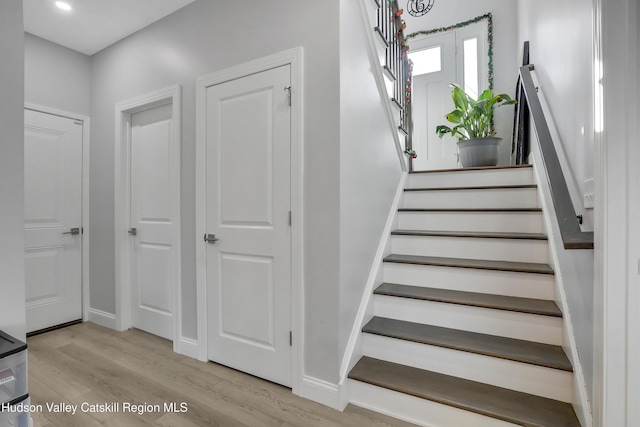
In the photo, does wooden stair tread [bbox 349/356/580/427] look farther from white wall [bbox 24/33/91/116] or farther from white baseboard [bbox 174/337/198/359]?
white wall [bbox 24/33/91/116]

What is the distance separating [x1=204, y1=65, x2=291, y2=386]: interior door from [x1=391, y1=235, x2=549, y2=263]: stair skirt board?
3.36ft

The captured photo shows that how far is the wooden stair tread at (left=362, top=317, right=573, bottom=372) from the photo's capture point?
151 centimetres

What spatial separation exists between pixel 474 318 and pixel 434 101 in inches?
131

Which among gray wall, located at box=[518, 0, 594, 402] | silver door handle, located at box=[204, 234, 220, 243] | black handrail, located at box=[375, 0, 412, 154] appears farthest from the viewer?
black handrail, located at box=[375, 0, 412, 154]

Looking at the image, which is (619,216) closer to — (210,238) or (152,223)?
(210,238)

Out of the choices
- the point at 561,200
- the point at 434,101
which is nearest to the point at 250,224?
the point at 561,200

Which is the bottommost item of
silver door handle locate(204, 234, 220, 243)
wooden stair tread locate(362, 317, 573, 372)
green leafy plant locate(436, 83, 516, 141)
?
wooden stair tread locate(362, 317, 573, 372)

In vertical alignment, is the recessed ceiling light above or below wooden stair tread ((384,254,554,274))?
above

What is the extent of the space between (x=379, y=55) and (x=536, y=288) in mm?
1869

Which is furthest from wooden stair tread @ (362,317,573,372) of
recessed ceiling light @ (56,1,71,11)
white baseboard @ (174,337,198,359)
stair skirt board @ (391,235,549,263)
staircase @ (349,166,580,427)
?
recessed ceiling light @ (56,1,71,11)

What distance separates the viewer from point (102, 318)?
3.03 m

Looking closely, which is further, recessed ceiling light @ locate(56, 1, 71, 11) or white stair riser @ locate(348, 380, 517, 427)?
recessed ceiling light @ locate(56, 1, 71, 11)

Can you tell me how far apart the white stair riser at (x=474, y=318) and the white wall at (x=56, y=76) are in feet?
11.1

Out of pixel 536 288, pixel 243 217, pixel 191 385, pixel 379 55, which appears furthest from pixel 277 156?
pixel 536 288
